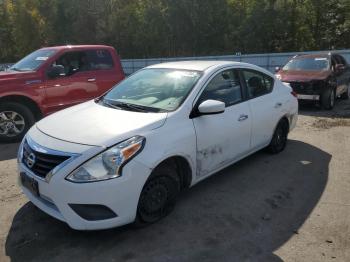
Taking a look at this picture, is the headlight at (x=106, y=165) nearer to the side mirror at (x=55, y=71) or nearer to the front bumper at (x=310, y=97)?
the side mirror at (x=55, y=71)

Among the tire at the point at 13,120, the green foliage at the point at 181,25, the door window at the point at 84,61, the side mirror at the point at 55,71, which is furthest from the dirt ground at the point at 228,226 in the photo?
the green foliage at the point at 181,25

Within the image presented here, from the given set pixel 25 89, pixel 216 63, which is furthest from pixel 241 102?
pixel 25 89

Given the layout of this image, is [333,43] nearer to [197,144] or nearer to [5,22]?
[197,144]

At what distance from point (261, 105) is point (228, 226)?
2080 mm

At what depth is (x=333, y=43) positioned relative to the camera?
20.9 m

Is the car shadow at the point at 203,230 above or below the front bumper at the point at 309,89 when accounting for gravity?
below

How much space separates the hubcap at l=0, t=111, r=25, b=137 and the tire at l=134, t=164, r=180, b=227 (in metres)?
4.29

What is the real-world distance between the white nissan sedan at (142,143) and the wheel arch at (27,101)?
9.69 feet

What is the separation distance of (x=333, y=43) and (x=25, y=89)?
18811 millimetres

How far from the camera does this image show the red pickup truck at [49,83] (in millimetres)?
6832

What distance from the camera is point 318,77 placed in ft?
32.2

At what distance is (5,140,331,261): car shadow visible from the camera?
3.26 metres

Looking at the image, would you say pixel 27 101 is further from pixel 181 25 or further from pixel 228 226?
pixel 181 25

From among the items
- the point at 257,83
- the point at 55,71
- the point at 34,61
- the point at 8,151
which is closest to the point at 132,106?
the point at 257,83
